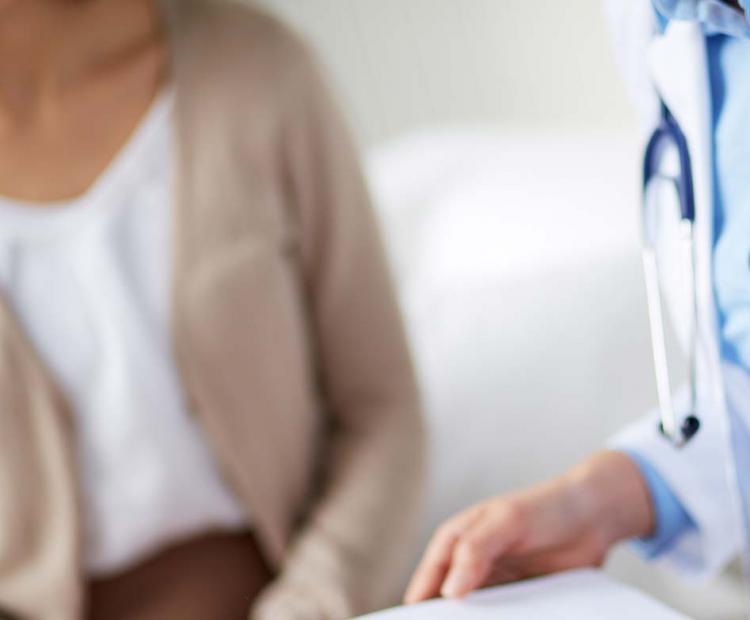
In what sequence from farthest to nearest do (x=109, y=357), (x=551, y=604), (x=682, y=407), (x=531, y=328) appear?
(x=531, y=328), (x=109, y=357), (x=682, y=407), (x=551, y=604)

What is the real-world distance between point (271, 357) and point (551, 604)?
389 millimetres

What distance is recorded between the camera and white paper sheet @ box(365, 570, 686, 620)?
507mm

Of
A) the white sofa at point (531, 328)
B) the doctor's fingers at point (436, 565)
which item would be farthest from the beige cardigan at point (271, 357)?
the doctor's fingers at point (436, 565)

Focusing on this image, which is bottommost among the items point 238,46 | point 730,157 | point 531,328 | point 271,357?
point 531,328

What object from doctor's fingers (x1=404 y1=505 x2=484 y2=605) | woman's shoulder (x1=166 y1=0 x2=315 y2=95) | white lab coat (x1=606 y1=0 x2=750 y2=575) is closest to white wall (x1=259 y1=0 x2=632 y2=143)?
woman's shoulder (x1=166 y1=0 x2=315 y2=95)

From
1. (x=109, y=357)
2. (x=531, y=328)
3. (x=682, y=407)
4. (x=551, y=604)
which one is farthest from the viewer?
(x=531, y=328)

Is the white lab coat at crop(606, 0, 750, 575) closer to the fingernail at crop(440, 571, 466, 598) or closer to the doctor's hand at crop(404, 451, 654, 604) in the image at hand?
the doctor's hand at crop(404, 451, 654, 604)

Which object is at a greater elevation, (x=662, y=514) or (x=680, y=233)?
(x=680, y=233)

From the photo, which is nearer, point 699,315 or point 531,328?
point 699,315

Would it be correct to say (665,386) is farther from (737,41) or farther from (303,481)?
(303,481)

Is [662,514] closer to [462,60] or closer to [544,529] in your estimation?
[544,529]

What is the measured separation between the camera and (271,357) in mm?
866

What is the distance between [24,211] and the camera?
82cm

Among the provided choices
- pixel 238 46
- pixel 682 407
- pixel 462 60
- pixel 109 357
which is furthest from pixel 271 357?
pixel 462 60
